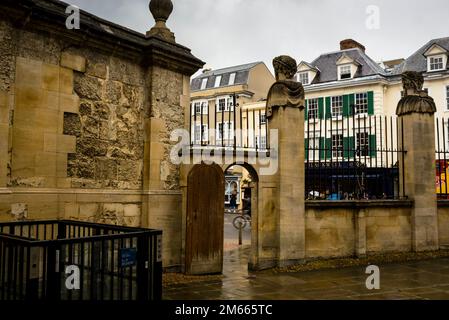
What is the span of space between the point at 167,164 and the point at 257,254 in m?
2.70

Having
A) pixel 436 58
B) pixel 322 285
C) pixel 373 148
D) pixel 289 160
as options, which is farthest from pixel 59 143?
pixel 436 58

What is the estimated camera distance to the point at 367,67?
30.7 m

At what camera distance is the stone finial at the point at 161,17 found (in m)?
8.22

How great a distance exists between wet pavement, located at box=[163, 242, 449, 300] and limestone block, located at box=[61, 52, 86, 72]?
12.6 feet

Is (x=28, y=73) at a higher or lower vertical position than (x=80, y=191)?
higher

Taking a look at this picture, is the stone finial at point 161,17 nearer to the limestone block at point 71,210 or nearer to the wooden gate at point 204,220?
the wooden gate at point 204,220

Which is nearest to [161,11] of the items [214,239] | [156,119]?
[156,119]

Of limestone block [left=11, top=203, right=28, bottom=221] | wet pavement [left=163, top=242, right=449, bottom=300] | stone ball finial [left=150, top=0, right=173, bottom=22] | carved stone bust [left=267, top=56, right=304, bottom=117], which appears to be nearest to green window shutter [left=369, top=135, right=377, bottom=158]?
carved stone bust [left=267, top=56, right=304, bottom=117]

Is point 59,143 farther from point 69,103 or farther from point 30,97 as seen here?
point 30,97

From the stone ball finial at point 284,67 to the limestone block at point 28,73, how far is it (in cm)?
509

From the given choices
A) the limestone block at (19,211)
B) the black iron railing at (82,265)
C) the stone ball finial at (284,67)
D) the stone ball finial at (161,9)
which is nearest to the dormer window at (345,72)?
the stone ball finial at (284,67)

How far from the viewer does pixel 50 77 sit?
21.1 feet

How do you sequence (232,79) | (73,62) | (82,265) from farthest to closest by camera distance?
(232,79)
(73,62)
(82,265)

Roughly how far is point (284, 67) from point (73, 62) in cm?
461
